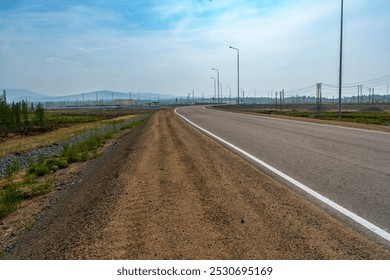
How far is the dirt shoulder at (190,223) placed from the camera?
4457mm

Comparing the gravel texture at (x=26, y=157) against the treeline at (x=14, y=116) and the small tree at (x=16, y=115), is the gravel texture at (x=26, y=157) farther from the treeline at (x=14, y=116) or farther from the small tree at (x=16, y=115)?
the small tree at (x=16, y=115)

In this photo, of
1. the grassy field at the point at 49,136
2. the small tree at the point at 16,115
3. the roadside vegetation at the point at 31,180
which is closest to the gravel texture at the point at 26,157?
the grassy field at the point at 49,136

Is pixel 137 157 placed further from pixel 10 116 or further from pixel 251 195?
pixel 10 116

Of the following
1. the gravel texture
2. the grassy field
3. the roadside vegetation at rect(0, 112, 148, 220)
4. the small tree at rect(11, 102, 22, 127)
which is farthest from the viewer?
the small tree at rect(11, 102, 22, 127)

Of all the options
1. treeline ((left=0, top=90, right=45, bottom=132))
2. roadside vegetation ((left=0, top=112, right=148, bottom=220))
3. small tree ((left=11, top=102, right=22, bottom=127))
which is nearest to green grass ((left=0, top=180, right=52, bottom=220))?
roadside vegetation ((left=0, top=112, right=148, bottom=220))

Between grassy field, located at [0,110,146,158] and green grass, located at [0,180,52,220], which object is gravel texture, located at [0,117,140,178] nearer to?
grassy field, located at [0,110,146,158]

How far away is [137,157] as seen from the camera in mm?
12680

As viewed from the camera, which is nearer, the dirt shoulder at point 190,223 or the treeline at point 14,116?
the dirt shoulder at point 190,223

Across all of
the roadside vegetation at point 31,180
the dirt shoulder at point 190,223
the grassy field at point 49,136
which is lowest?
the grassy field at point 49,136

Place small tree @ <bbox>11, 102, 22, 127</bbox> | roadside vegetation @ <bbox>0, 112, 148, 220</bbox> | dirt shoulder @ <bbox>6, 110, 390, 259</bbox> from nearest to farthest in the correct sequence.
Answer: dirt shoulder @ <bbox>6, 110, 390, 259</bbox> → roadside vegetation @ <bbox>0, 112, 148, 220</bbox> → small tree @ <bbox>11, 102, 22, 127</bbox>

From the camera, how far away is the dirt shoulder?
4.46m

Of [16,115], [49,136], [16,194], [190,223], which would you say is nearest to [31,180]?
[16,194]

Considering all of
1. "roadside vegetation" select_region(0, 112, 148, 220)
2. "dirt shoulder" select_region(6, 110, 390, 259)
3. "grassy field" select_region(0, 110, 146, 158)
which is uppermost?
"dirt shoulder" select_region(6, 110, 390, 259)
